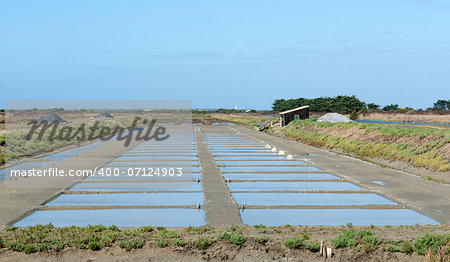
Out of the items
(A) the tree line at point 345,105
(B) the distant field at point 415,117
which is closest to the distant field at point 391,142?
(B) the distant field at point 415,117

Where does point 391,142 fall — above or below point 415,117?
below

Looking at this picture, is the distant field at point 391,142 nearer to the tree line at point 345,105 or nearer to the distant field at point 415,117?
the distant field at point 415,117

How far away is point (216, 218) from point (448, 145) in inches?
522

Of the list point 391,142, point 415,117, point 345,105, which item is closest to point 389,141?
point 391,142

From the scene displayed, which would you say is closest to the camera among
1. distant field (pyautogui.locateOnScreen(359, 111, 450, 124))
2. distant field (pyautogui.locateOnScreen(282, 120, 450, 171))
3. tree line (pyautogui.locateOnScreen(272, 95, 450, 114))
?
distant field (pyautogui.locateOnScreen(282, 120, 450, 171))

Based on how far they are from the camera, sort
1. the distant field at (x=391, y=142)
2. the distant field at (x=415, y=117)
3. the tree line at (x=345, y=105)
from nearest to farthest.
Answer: the distant field at (x=391, y=142)
the distant field at (x=415, y=117)
the tree line at (x=345, y=105)

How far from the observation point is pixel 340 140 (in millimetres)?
30484

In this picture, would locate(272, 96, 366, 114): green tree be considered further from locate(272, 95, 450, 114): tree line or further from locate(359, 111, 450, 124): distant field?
locate(359, 111, 450, 124): distant field

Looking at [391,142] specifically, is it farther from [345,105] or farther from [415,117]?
[345,105]

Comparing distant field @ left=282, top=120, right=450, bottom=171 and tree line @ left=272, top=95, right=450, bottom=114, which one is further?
tree line @ left=272, top=95, right=450, bottom=114

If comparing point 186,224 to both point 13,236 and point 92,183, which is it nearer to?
point 13,236

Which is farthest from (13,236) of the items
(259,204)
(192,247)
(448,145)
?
(448,145)

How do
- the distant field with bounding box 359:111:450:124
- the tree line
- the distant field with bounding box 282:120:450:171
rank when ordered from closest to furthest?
the distant field with bounding box 282:120:450:171 < the distant field with bounding box 359:111:450:124 < the tree line

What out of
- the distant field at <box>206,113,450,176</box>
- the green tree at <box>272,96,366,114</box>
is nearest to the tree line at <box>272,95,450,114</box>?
the green tree at <box>272,96,366,114</box>
